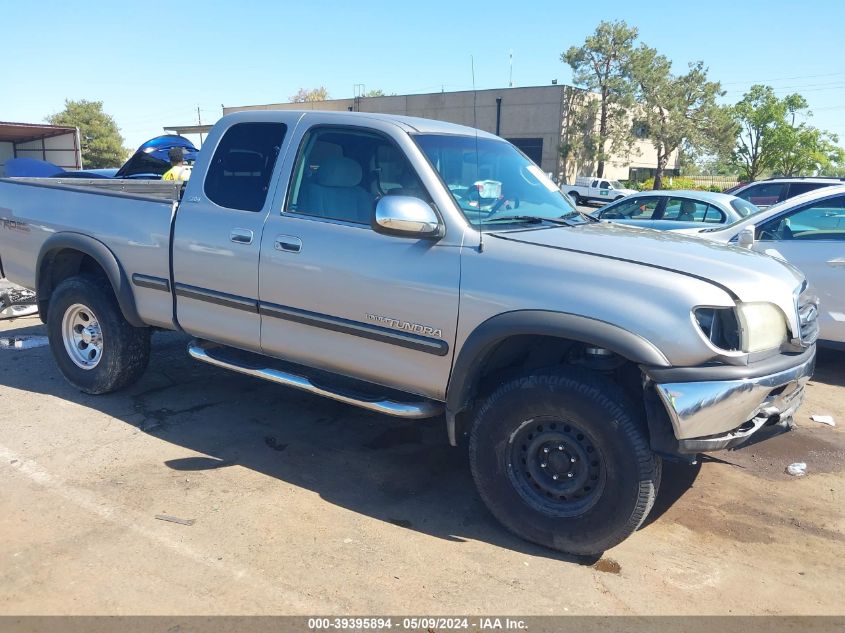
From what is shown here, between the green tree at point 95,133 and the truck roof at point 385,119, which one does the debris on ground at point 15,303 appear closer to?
the truck roof at point 385,119

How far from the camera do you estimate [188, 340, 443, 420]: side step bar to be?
12.5 ft

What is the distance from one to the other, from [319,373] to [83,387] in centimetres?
226

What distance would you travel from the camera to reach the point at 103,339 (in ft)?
17.4

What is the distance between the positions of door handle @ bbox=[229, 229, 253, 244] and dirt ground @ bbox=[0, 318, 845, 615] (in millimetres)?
1363

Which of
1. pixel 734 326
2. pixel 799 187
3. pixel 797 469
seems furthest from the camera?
pixel 799 187

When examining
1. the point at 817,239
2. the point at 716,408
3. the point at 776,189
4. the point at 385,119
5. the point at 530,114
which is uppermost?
the point at 530,114

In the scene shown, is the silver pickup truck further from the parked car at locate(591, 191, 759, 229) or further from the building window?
the building window

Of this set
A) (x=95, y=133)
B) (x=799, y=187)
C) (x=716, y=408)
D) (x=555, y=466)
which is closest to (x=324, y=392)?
(x=555, y=466)

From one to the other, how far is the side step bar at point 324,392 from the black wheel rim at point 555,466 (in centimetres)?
55

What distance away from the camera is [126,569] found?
3225mm

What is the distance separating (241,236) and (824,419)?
4.55 meters

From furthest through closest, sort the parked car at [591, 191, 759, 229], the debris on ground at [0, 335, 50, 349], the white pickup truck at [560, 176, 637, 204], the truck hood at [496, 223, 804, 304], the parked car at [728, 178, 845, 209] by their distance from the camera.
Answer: the white pickup truck at [560, 176, 637, 204]
the parked car at [728, 178, 845, 209]
the parked car at [591, 191, 759, 229]
the debris on ground at [0, 335, 50, 349]
the truck hood at [496, 223, 804, 304]

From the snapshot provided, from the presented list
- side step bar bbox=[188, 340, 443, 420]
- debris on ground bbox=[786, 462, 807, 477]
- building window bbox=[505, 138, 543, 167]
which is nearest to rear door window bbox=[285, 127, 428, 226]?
side step bar bbox=[188, 340, 443, 420]

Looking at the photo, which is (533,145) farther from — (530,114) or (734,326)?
(734,326)
